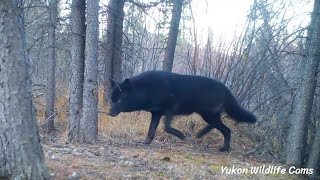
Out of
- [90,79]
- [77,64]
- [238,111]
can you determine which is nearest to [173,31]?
[238,111]

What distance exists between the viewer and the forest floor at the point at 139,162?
204 inches

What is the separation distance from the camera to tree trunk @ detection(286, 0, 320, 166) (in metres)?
6.75

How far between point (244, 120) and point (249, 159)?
1.15m

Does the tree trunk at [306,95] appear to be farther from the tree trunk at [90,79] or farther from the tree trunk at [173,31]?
the tree trunk at [173,31]

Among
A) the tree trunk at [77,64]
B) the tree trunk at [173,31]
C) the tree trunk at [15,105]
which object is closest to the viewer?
the tree trunk at [15,105]

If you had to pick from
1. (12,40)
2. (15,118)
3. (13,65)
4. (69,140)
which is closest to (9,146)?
(15,118)

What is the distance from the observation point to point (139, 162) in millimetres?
6188

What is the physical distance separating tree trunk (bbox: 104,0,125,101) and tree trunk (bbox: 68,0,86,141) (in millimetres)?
4368

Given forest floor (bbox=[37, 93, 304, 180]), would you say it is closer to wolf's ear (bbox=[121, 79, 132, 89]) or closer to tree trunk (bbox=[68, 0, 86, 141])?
tree trunk (bbox=[68, 0, 86, 141])

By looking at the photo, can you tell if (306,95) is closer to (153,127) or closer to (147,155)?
(147,155)

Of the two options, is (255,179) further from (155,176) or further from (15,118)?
(15,118)

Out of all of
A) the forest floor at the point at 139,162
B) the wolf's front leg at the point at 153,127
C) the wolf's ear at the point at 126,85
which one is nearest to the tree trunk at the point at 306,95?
the forest floor at the point at 139,162

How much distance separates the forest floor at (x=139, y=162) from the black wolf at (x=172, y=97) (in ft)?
2.67

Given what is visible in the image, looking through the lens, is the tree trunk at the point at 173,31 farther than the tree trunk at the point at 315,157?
Yes
